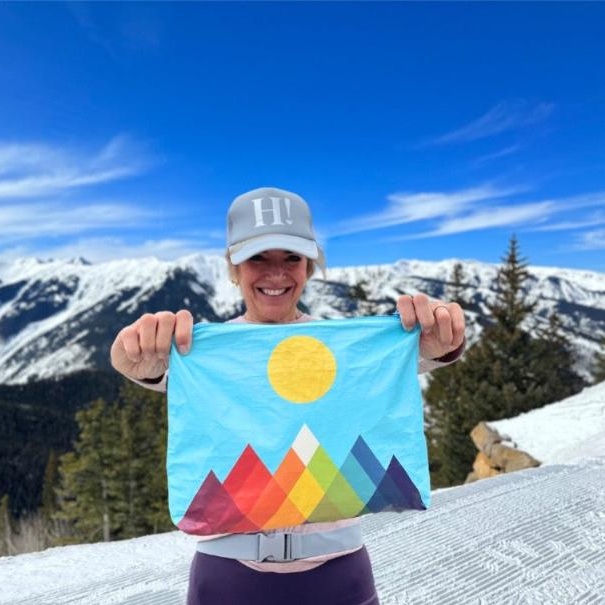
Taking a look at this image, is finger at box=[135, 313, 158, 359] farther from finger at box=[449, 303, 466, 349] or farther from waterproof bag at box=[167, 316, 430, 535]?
finger at box=[449, 303, 466, 349]

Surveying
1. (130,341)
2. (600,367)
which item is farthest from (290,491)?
(600,367)

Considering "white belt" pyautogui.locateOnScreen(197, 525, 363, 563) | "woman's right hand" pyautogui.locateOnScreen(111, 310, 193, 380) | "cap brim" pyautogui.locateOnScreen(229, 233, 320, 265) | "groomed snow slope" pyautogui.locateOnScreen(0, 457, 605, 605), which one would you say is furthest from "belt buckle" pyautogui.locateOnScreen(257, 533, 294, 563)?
"groomed snow slope" pyautogui.locateOnScreen(0, 457, 605, 605)

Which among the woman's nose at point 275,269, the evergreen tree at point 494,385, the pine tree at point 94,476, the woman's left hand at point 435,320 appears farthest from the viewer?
the pine tree at point 94,476

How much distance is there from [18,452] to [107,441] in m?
84.7

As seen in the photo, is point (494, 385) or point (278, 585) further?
point (494, 385)

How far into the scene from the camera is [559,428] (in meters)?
10.3

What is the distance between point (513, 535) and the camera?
426 centimetres

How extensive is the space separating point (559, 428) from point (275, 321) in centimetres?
990

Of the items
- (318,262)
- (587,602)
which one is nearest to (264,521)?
(318,262)

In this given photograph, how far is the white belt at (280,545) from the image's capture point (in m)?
1.75


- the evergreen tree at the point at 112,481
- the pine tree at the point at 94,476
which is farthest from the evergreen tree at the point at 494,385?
the pine tree at the point at 94,476

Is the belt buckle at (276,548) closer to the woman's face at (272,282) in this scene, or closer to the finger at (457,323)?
the woman's face at (272,282)

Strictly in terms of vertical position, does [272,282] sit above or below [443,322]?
above

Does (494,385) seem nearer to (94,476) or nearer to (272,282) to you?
(94,476)
